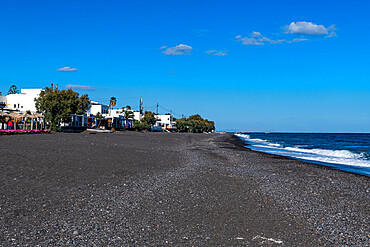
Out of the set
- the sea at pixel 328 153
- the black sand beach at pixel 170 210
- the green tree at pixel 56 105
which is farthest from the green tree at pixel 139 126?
the black sand beach at pixel 170 210

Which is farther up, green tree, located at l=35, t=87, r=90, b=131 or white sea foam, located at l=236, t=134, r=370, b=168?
green tree, located at l=35, t=87, r=90, b=131

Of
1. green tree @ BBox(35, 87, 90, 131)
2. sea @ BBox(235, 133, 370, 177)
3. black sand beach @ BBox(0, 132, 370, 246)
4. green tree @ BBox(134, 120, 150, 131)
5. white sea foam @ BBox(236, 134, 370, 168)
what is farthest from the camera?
green tree @ BBox(134, 120, 150, 131)

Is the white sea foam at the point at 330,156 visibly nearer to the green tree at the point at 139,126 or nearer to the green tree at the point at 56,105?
the green tree at the point at 56,105

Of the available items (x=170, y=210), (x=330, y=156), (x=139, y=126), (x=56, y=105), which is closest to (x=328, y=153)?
(x=330, y=156)

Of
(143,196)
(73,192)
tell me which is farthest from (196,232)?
(73,192)

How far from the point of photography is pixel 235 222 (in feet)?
20.9

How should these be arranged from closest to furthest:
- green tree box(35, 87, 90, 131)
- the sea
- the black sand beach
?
the black sand beach
the sea
green tree box(35, 87, 90, 131)

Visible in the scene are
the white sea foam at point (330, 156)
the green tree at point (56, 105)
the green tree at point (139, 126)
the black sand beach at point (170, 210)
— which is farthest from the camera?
the green tree at point (139, 126)

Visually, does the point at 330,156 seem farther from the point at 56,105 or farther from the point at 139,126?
the point at 139,126

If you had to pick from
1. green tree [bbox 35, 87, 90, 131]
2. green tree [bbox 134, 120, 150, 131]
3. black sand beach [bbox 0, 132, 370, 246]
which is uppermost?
green tree [bbox 35, 87, 90, 131]

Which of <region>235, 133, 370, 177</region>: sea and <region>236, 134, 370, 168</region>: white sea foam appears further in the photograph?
<region>236, 134, 370, 168</region>: white sea foam

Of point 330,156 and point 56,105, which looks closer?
point 330,156

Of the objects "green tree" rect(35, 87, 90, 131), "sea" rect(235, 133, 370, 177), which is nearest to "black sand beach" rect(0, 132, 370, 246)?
"sea" rect(235, 133, 370, 177)

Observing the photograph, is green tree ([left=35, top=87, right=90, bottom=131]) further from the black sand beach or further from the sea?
the black sand beach
